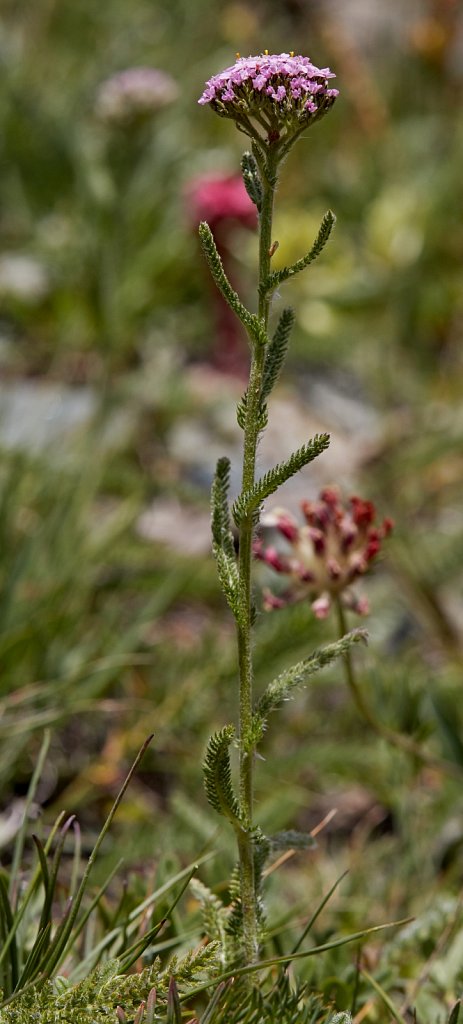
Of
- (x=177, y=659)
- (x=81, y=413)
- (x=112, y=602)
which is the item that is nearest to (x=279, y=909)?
(x=177, y=659)

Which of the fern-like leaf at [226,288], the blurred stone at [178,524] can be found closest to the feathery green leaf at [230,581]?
the fern-like leaf at [226,288]

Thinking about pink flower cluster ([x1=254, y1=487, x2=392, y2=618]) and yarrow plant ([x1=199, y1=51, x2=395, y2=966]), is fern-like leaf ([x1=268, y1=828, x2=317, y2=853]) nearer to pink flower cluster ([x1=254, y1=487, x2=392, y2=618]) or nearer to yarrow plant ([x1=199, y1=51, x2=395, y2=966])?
yarrow plant ([x1=199, y1=51, x2=395, y2=966])

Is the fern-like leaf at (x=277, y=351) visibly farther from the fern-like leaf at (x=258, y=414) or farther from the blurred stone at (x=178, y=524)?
the blurred stone at (x=178, y=524)

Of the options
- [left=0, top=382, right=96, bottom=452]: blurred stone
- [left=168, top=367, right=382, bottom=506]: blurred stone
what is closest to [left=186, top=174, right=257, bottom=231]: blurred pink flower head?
[left=168, top=367, right=382, bottom=506]: blurred stone

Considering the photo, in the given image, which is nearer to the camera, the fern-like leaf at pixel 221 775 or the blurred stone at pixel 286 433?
the fern-like leaf at pixel 221 775

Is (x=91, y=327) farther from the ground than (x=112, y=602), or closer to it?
farther from the ground

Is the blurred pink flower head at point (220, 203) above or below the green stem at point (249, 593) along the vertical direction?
above

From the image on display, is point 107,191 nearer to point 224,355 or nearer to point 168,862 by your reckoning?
point 224,355

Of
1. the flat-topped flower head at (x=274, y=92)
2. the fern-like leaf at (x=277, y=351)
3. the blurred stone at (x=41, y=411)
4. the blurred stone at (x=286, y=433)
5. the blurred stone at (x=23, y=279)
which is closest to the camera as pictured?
the flat-topped flower head at (x=274, y=92)
